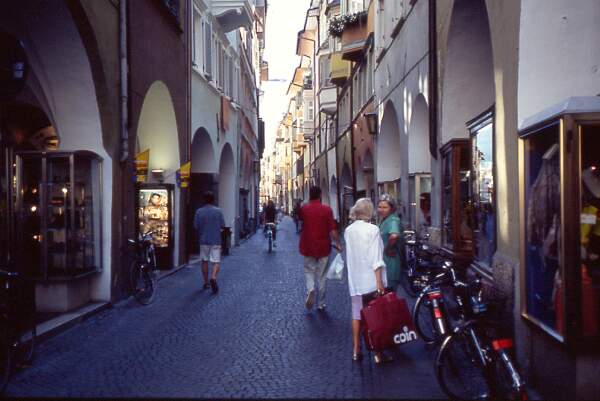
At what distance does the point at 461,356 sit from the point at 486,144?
3.99m

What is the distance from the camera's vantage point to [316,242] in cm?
1174

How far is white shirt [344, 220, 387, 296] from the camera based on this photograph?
8.30m

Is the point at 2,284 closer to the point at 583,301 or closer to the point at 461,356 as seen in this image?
the point at 461,356

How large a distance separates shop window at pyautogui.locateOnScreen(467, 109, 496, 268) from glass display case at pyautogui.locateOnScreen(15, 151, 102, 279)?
5.70 metres

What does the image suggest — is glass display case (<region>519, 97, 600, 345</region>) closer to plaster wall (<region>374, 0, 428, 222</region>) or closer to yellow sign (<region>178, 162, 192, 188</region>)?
plaster wall (<region>374, 0, 428, 222</region>)

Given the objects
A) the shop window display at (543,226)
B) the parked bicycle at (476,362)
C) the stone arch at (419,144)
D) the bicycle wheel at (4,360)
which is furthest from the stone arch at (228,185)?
the parked bicycle at (476,362)

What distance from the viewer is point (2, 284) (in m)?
7.98

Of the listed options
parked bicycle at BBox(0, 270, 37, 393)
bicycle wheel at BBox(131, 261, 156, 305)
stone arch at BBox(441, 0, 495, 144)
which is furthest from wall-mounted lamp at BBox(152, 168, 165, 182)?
parked bicycle at BBox(0, 270, 37, 393)

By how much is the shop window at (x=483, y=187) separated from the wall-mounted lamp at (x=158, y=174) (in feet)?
32.3

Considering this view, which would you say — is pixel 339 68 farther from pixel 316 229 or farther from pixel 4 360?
pixel 4 360

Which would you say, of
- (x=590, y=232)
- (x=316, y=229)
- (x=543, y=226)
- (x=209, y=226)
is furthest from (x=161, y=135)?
(x=590, y=232)

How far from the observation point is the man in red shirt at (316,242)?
462 inches

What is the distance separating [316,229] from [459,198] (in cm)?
234

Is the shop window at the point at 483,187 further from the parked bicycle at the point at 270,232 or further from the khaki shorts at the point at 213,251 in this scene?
the parked bicycle at the point at 270,232
